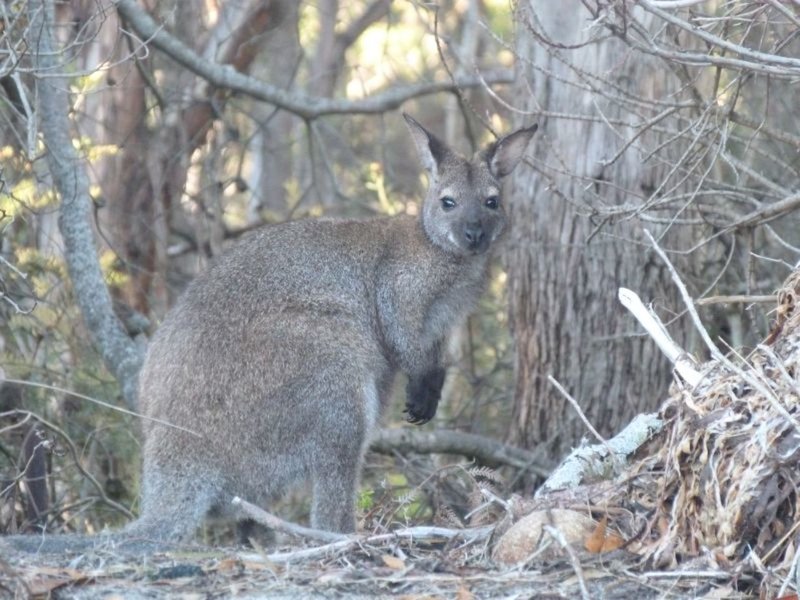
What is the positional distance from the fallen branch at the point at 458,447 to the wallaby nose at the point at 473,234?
156 centimetres

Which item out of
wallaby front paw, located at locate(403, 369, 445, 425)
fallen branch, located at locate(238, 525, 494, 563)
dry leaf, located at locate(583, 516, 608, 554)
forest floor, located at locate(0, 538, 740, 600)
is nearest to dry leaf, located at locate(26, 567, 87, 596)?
forest floor, located at locate(0, 538, 740, 600)

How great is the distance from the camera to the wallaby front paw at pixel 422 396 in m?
7.00

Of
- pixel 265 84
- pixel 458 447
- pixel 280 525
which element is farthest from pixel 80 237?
pixel 458 447

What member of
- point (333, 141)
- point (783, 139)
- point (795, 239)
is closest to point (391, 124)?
point (333, 141)

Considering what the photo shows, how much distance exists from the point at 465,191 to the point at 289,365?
180 cm

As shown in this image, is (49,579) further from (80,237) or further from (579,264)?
(579,264)

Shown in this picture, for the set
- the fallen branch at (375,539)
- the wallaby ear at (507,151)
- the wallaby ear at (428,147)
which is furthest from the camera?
the wallaby ear at (428,147)

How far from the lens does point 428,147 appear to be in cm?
759

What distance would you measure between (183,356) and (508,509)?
1793 millimetres

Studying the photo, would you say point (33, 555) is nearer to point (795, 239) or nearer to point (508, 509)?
point (508, 509)

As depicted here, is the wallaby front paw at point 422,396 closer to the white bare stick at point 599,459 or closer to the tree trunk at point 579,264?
the white bare stick at point 599,459

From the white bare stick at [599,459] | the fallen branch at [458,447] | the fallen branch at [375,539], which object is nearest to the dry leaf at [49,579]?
the fallen branch at [375,539]

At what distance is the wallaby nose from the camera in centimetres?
717

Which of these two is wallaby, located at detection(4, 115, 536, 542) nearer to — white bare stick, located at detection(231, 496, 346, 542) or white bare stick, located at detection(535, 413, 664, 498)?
white bare stick, located at detection(231, 496, 346, 542)
